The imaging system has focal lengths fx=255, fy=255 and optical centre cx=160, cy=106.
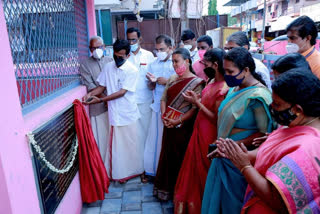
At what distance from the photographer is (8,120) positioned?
5.09 ft

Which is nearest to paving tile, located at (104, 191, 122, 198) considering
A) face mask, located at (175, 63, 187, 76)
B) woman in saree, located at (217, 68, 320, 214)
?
face mask, located at (175, 63, 187, 76)

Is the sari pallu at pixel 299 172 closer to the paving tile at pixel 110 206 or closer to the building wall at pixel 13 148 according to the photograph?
the building wall at pixel 13 148

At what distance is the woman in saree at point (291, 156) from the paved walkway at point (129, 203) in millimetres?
1856

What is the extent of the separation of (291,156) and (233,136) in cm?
85

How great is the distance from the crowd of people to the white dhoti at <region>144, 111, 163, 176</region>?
1cm

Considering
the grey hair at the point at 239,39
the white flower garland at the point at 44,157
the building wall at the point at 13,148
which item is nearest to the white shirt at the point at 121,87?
the white flower garland at the point at 44,157

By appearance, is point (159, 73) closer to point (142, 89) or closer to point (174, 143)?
point (142, 89)

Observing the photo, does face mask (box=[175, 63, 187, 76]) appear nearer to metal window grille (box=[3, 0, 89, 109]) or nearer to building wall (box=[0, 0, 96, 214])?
metal window grille (box=[3, 0, 89, 109])

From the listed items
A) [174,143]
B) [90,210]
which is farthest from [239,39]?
[90,210]

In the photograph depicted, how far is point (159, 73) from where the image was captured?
361 centimetres

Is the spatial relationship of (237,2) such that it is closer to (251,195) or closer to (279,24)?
(279,24)

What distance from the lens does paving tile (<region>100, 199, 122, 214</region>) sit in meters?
3.03

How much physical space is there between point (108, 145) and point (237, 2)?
96.5 ft

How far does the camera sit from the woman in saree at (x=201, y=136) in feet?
7.74
